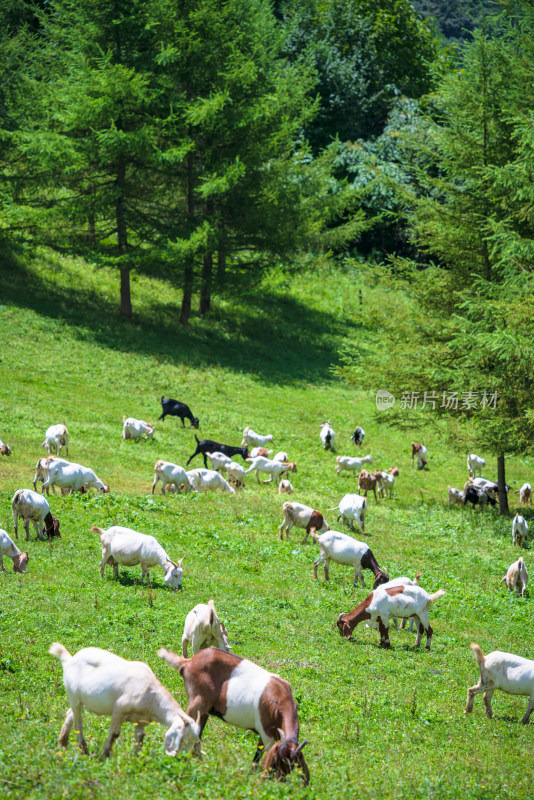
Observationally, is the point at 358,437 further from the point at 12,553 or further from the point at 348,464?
the point at 12,553

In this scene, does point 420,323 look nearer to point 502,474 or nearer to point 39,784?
point 502,474

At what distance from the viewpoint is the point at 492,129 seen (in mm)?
24125

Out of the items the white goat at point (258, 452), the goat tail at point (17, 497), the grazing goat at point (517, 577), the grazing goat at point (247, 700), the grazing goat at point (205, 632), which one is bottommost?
the white goat at point (258, 452)

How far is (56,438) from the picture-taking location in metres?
21.3

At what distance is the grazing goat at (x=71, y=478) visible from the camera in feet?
58.1

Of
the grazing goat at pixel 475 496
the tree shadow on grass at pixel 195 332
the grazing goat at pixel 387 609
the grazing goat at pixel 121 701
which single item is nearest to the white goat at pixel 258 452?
the grazing goat at pixel 475 496

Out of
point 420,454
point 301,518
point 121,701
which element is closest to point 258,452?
point 420,454

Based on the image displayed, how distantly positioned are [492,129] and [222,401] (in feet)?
45.9

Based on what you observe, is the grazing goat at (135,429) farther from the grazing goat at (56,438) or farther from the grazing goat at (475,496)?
the grazing goat at (475,496)

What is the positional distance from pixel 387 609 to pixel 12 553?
615 centimetres

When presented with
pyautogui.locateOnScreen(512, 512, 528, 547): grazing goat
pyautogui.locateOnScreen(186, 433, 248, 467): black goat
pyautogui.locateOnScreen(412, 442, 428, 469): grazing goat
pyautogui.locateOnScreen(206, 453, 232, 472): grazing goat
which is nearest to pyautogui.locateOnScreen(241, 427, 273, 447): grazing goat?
pyautogui.locateOnScreen(186, 433, 248, 467): black goat

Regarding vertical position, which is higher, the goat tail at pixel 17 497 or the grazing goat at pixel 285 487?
the goat tail at pixel 17 497

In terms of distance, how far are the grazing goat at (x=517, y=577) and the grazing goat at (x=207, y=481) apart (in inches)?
307

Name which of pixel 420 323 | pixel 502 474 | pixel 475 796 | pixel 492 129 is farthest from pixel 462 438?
pixel 475 796
